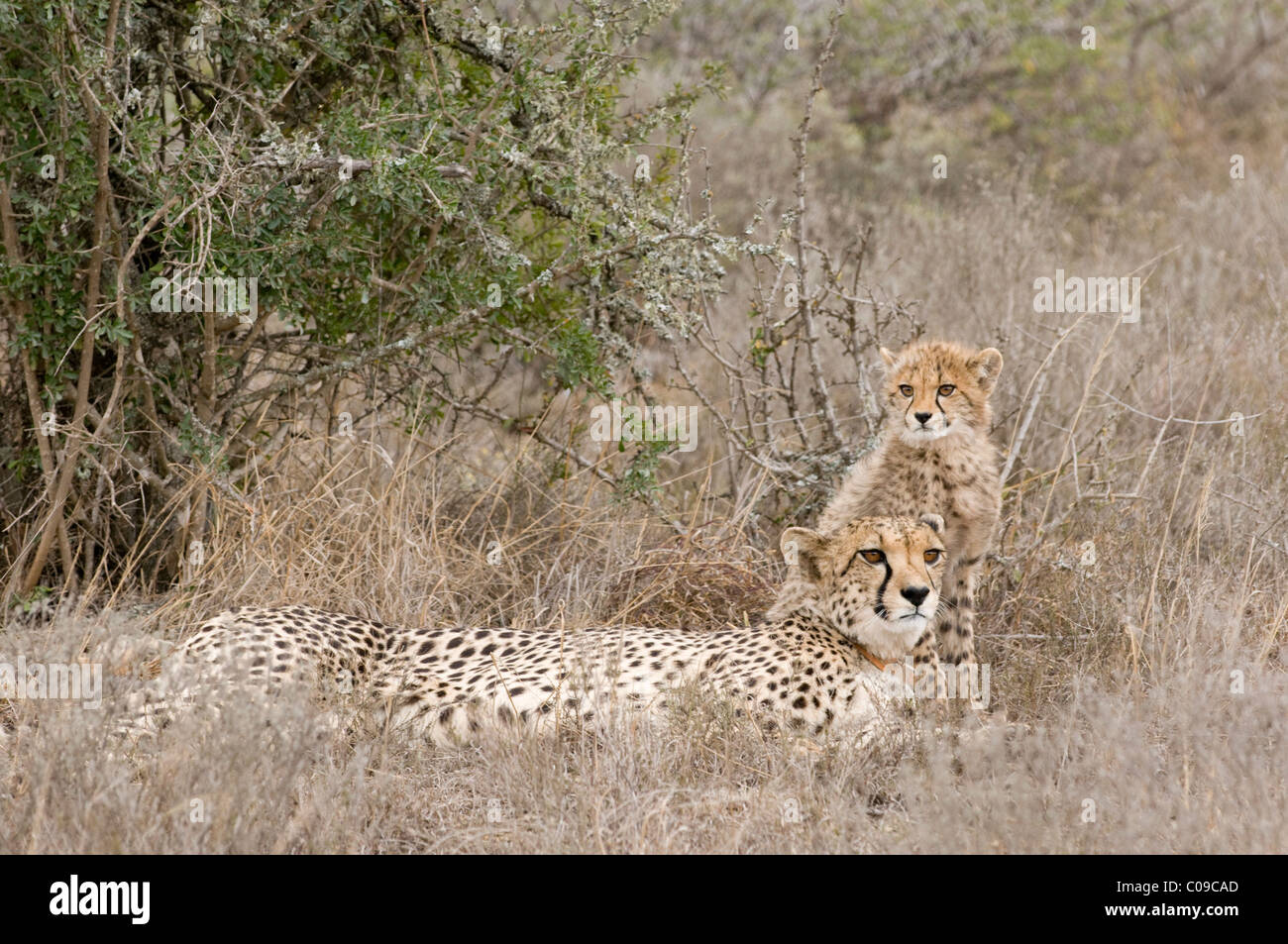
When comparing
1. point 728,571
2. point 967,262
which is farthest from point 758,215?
point 967,262

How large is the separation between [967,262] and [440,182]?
147 inches

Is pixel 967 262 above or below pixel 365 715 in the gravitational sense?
above

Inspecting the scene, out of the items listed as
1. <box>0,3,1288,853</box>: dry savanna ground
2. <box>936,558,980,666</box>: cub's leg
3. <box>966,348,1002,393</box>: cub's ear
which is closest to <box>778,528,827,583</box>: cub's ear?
<box>936,558,980,666</box>: cub's leg

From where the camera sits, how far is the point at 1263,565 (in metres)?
4.86

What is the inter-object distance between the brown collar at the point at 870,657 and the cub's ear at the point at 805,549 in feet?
0.77

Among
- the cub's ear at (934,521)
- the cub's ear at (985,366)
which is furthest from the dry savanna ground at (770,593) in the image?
the cub's ear at (985,366)

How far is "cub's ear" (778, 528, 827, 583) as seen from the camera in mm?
3951

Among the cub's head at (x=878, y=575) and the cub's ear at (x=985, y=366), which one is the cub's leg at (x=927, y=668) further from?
the cub's ear at (x=985, y=366)

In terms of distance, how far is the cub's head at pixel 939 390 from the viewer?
4461mm

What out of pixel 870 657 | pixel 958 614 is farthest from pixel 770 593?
pixel 870 657

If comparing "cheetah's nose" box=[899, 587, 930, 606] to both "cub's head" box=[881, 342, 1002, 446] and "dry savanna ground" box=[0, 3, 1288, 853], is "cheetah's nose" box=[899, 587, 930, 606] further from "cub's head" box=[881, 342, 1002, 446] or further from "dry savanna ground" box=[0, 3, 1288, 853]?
"cub's head" box=[881, 342, 1002, 446]

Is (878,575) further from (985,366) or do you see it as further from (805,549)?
(985,366)

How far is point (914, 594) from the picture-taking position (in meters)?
3.70
